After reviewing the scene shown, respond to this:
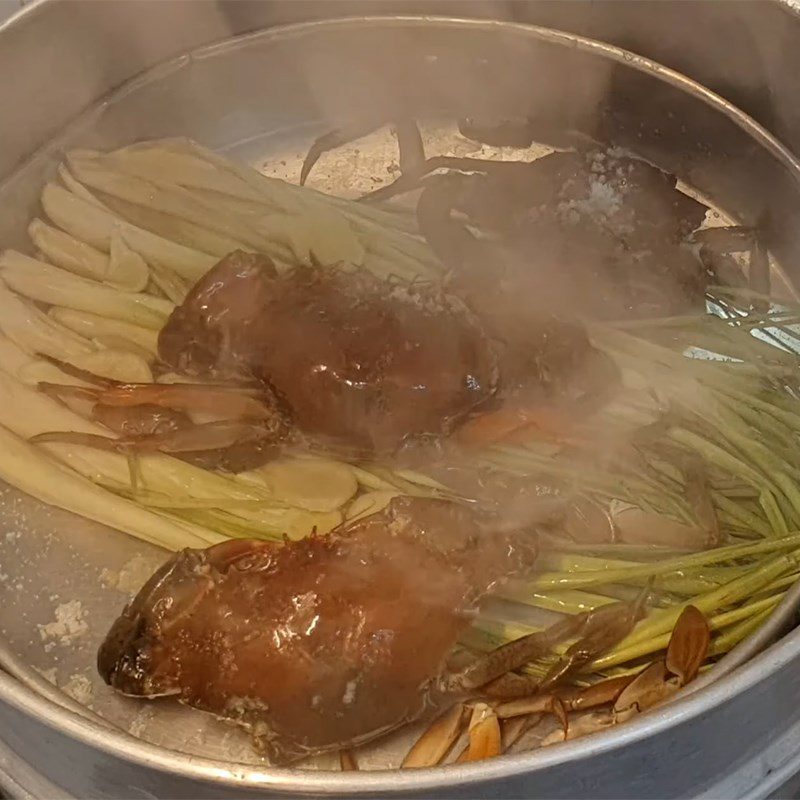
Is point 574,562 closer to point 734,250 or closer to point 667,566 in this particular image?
point 667,566

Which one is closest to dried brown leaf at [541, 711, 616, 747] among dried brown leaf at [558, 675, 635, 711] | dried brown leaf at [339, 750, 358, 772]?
dried brown leaf at [558, 675, 635, 711]

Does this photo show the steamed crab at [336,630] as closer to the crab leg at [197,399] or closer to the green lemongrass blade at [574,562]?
the green lemongrass blade at [574,562]

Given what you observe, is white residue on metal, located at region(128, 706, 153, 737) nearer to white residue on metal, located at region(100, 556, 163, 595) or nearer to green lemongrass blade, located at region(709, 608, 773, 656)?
white residue on metal, located at region(100, 556, 163, 595)

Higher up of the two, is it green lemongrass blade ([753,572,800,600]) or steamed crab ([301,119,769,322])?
steamed crab ([301,119,769,322])

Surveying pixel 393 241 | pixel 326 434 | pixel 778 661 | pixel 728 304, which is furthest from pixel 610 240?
pixel 778 661

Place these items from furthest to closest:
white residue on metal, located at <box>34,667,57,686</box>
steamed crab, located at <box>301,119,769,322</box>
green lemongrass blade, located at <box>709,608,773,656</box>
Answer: steamed crab, located at <box>301,119,769,322</box>, white residue on metal, located at <box>34,667,57,686</box>, green lemongrass blade, located at <box>709,608,773,656</box>

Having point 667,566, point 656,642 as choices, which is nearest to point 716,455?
point 667,566
